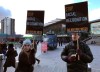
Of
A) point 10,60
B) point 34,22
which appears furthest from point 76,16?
point 34,22

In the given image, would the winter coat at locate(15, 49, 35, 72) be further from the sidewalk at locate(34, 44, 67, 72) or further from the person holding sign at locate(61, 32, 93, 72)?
the sidewalk at locate(34, 44, 67, 72)

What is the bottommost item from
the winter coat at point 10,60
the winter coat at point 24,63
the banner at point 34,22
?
the winter coat at point 10,60

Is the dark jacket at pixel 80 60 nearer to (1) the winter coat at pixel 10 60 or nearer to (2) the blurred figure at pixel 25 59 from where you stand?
(2) the blurred figure at pixel 25 59

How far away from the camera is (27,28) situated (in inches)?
659

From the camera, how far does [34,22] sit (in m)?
16.5

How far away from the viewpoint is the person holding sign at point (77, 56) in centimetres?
769

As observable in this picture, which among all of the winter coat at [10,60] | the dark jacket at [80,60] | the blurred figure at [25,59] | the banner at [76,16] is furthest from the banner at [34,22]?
the dark jacket at [80,60]

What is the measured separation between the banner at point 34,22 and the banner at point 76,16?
4.45m

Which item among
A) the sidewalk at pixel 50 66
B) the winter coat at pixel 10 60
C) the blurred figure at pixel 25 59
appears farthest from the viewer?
the sidewalk at pixel 50 66

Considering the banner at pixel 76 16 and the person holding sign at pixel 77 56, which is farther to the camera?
the banner at pixel 76 16

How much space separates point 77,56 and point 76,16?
412 cm

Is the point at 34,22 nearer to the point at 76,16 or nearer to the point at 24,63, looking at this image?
the point at 76,16

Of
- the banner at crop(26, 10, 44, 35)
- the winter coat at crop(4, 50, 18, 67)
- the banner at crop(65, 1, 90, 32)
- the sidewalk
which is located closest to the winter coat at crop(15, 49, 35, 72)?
the banner at crop(65, 1, 90, 32)

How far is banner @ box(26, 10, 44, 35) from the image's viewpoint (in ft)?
53.6
